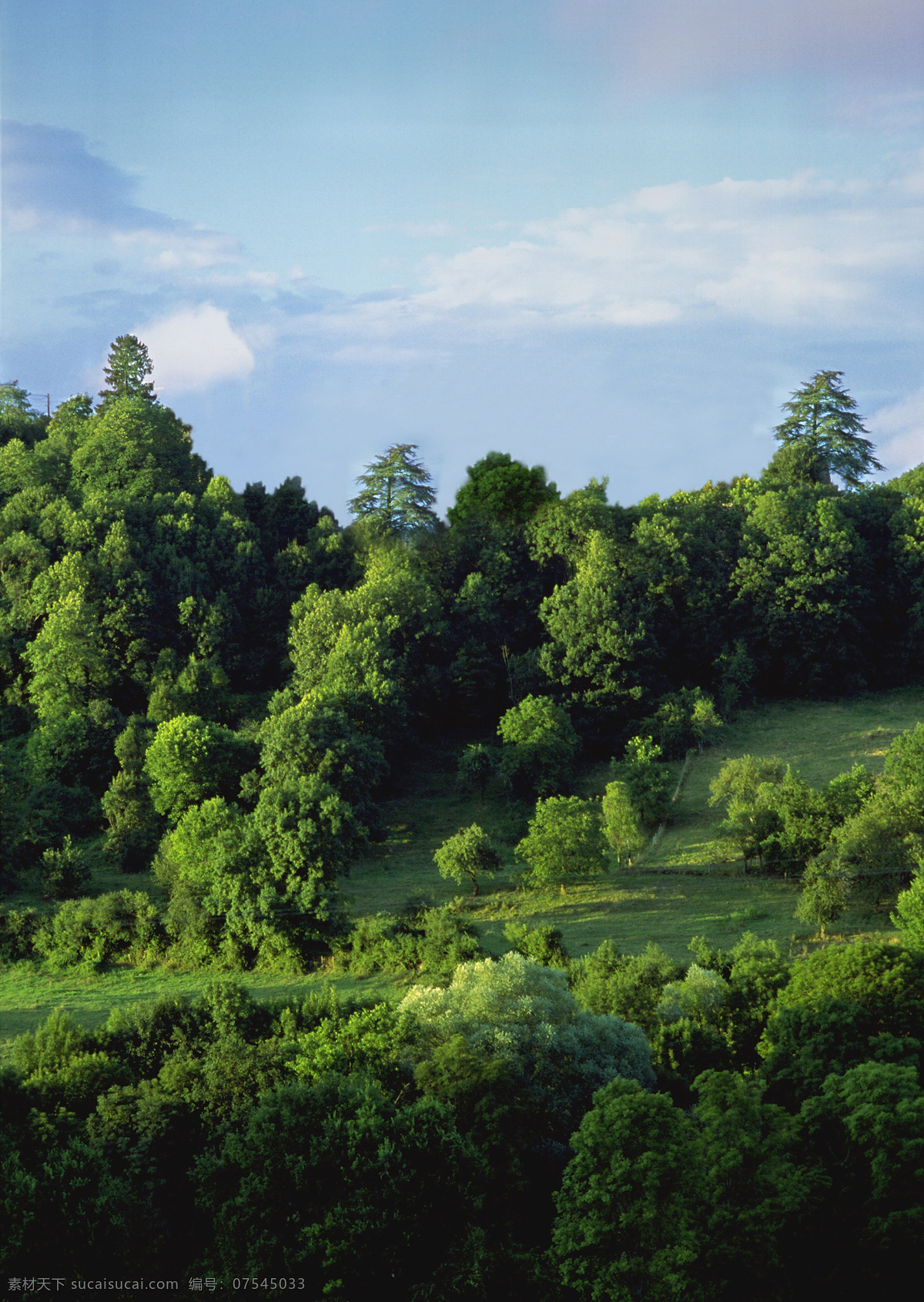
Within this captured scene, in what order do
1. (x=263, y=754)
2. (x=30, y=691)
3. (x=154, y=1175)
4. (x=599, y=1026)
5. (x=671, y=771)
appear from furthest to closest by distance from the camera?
(x=30, y=691) → (x=671, y=771) → (x=263, y=754) → (x=599, y=1026) → (x=154, y=1175)

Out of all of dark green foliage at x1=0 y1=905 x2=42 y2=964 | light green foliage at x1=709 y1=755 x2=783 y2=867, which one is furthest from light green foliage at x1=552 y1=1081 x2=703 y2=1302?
dark green foliage at x1=0 y1=905 x2=42 y2=964

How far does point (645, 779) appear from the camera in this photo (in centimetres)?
5222

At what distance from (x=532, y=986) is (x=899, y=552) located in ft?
153

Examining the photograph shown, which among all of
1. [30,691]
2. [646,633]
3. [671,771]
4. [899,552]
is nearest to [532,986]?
[671,771]

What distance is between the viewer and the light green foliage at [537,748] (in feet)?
180

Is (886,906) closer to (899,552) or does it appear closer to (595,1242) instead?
(595,1242)

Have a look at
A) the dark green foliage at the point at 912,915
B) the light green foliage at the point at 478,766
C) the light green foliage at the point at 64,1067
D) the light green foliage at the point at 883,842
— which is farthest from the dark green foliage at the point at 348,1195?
the light green foliage at the point at 478,766

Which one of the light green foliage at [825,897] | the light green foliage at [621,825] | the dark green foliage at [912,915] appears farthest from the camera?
the light green foliage at [621,825]

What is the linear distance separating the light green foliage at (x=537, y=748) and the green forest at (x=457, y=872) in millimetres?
247

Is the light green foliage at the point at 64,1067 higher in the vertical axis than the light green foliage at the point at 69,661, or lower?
lower

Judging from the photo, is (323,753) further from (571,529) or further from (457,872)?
(571,529)

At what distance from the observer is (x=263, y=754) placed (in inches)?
1981

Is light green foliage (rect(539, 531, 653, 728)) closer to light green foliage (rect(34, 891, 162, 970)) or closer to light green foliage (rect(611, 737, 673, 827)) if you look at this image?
light green foliage (rect(611, 737, 673, 827))

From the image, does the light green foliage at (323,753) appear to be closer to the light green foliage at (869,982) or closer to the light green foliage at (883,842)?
the light green foliage at (883,842)
